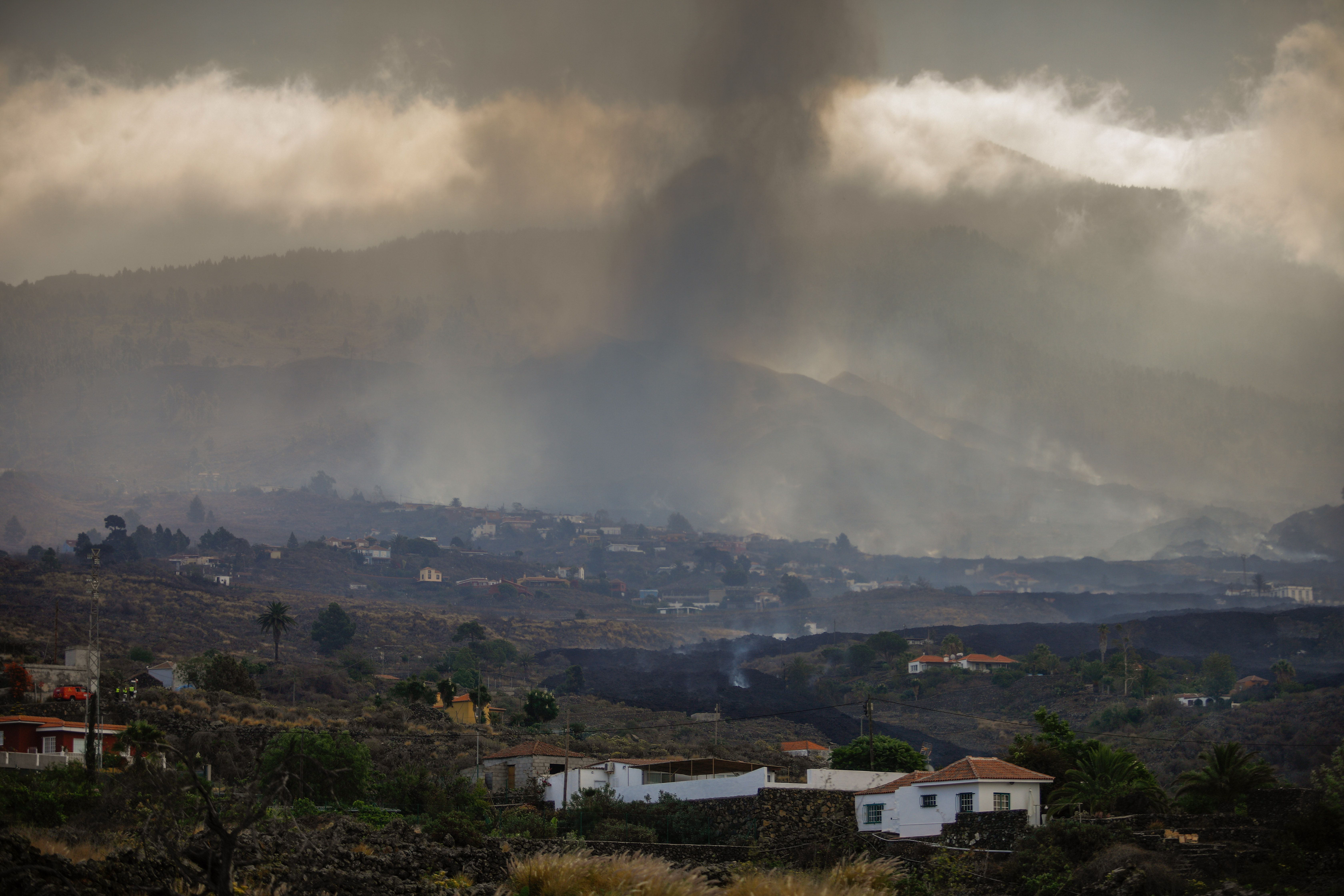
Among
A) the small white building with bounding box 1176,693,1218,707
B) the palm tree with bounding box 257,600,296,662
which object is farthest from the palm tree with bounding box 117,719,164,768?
the small white building with bounding box 1176,693,1218,707

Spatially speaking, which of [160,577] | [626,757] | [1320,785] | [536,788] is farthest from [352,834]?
Answer: [160,577]

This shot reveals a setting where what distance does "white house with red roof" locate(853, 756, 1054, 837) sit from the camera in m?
34.1

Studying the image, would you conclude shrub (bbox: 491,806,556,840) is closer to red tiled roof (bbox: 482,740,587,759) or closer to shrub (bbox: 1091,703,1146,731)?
red tiled roof (bbox: 482,740,587,759)

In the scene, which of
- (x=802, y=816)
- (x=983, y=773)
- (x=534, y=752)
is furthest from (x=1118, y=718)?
(x=983, y=773)

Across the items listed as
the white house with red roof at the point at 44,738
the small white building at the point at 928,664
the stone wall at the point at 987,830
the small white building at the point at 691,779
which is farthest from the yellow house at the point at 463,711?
the small white building at the point at 928,664

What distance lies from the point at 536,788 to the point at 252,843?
27.8m

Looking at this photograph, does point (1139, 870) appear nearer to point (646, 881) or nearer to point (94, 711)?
point (646, 881)

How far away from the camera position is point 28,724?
4641 cm

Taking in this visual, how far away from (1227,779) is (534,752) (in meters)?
30.3

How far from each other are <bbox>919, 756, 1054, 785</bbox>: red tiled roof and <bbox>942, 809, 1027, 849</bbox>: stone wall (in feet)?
5.39

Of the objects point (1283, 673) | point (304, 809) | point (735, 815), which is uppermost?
point (304, 809)

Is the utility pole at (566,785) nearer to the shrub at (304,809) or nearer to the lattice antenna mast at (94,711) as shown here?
the shrub at (304,809)

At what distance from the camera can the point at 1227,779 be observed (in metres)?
35.3

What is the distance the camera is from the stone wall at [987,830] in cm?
3108
